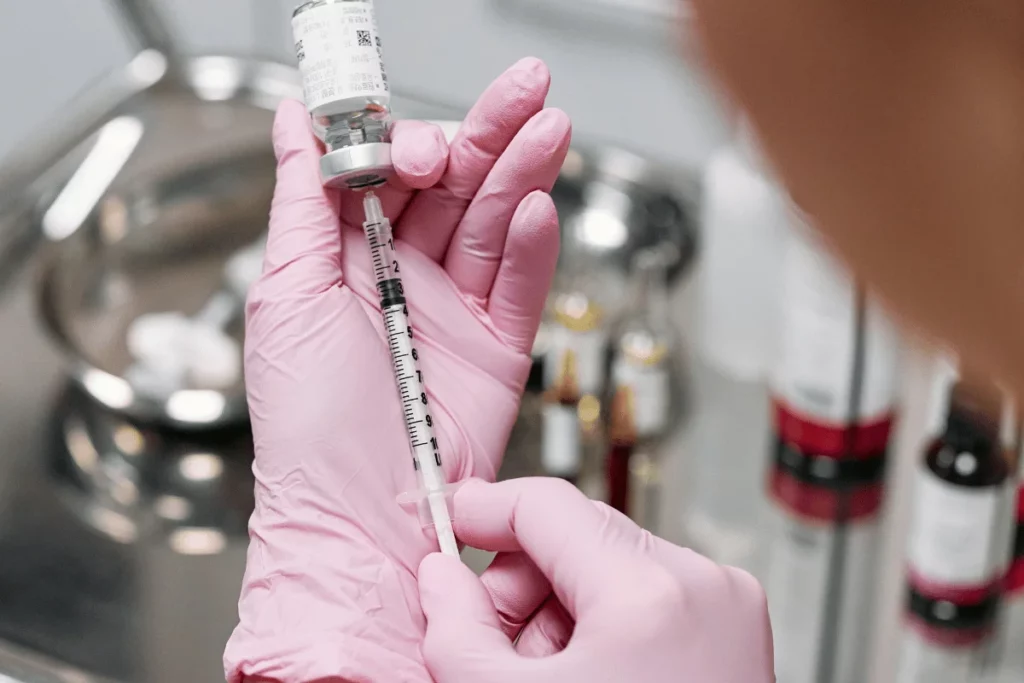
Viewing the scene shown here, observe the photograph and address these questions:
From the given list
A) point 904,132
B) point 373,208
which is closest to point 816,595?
point 373,208

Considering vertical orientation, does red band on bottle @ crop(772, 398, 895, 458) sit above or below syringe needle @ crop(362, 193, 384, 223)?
below

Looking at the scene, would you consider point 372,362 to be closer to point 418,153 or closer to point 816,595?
point 418,153

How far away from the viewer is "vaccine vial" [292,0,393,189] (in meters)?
0.76

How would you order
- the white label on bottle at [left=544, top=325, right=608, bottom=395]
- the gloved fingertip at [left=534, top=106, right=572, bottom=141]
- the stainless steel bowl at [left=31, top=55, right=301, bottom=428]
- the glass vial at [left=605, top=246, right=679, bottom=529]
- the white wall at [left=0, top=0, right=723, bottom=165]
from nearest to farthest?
the gloved fingertip at [left=534, top=106, right=572, bottom=141]
the glass vial at [left=605, top=246, right=679, bottom=529]
the white label on bottle at [left=544, top=325, right=608, bottom=395]
the stainless steel bowl at [left=31, top=55, right=301, bottom=428]
the white wall at [left=0, top=0, right=723, bottom=165]

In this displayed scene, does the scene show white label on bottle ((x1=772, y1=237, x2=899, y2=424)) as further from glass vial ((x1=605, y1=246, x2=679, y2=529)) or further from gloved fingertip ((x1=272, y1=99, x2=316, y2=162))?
gloved fingertip ((x1=272, y1=99, x2=316, y2=162))

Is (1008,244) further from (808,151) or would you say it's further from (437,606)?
(437,606)

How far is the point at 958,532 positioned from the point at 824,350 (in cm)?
22

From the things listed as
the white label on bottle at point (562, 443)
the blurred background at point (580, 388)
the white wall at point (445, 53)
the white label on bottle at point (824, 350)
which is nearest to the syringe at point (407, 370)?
the blurred background at point (580, 388)

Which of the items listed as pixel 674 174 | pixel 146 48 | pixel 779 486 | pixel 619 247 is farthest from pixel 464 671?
pixel 146 48

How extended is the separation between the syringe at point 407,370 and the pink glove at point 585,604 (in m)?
0.02

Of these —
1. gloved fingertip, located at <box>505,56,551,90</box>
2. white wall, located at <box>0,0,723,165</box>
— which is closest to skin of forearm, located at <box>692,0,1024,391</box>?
gloved fingertip, located at <box>505,56,551,90</box>

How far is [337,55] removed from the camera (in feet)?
2.48

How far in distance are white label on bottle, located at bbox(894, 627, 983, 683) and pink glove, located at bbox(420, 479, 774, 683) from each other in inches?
15.2

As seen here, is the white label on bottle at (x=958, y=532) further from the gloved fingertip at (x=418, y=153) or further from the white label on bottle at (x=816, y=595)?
the gloved fingertip at (x=418, y=153)
